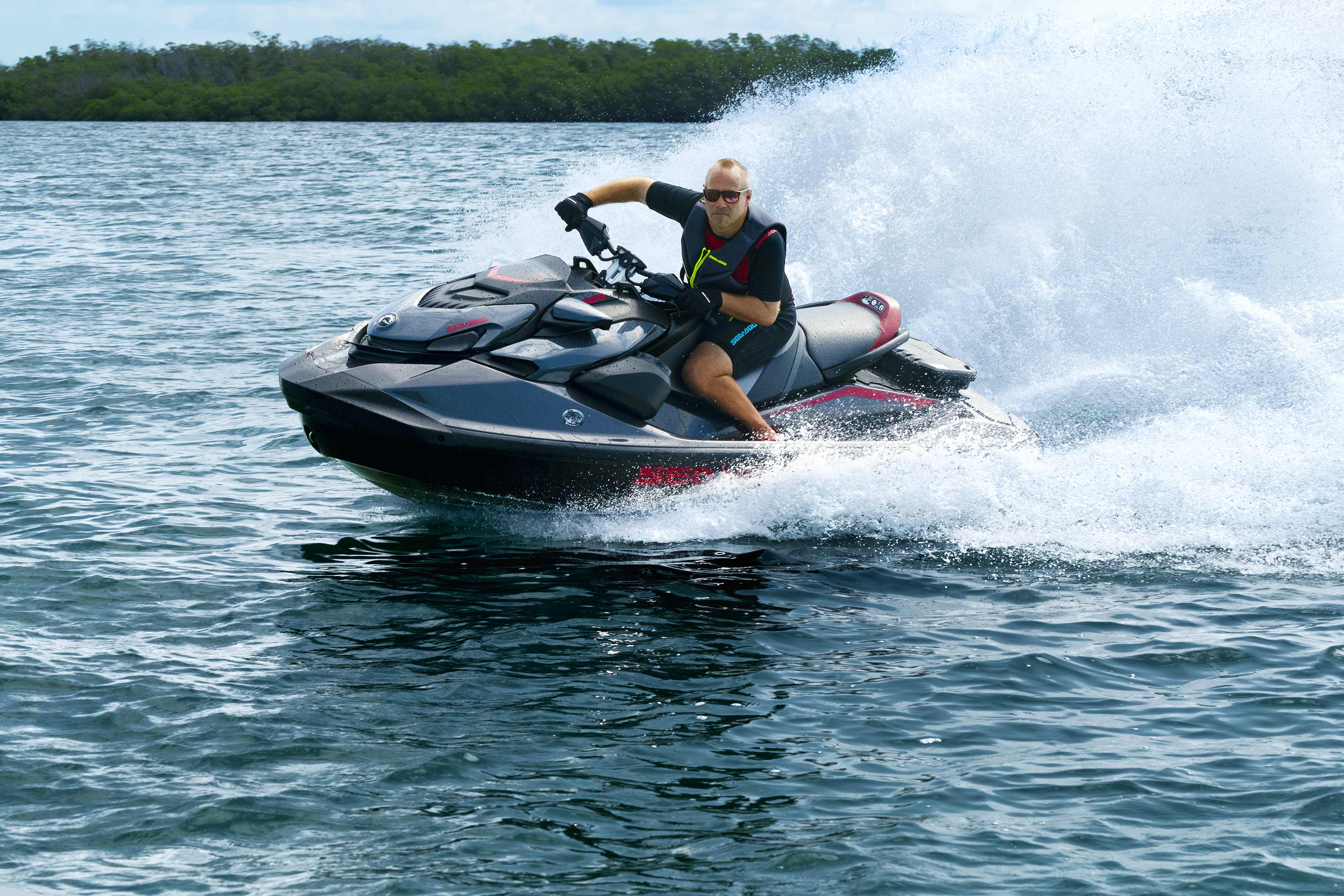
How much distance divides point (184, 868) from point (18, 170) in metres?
34.5

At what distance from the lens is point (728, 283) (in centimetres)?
591

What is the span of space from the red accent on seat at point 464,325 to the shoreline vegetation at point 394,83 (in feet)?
174

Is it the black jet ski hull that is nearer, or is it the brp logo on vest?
the black jet ski hull

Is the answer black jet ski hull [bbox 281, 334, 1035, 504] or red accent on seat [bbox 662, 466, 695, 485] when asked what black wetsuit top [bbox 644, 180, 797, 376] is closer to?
black jet ski hull [bbox 281, 334, 1035, 504]

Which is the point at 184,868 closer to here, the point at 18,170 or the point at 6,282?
the point at 6,282

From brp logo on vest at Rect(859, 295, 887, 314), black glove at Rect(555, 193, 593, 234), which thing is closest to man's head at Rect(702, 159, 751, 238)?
black glove at Rect(555, 193, 593, 234)

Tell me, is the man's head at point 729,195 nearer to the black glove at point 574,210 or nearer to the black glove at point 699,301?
the black glove at point 699,301

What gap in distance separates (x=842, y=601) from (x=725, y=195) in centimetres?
173

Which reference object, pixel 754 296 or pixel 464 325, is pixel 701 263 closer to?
pixel 754 296

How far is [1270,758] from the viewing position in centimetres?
404

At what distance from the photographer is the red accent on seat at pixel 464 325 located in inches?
220

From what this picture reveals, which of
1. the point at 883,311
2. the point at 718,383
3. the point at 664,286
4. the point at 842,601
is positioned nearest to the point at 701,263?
the point at 664,286

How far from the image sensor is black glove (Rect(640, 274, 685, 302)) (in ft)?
18.6

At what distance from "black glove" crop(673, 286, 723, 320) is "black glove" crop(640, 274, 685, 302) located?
0.07 ft
